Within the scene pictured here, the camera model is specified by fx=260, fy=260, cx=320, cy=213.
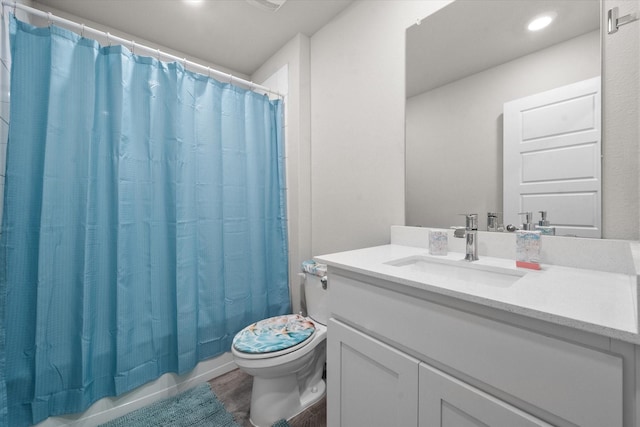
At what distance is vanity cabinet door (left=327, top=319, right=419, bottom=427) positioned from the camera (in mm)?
774

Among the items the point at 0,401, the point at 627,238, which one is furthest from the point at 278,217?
the point at 627,238

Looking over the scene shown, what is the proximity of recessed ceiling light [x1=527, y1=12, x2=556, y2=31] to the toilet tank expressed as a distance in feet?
4.85

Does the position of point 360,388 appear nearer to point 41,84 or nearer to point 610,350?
point 610,350

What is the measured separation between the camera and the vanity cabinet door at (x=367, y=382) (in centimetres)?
77

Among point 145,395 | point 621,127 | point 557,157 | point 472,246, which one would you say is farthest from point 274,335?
point 621,127

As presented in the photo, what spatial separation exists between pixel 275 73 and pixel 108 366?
222 centimetres

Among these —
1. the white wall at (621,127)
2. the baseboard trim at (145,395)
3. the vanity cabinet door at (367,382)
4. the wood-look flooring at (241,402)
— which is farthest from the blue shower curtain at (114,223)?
the white wall at (621,127)

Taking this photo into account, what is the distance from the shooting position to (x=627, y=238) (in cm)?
81

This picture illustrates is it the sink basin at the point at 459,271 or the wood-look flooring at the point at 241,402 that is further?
the wood-look flooring at the point at 241,402

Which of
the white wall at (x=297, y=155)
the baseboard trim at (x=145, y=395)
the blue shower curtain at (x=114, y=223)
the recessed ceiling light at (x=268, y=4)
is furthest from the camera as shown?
the white wall at (x=297, y=155)

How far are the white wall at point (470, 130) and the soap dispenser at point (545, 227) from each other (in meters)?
0.13

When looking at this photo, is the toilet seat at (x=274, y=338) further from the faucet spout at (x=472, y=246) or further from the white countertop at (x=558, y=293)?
the faucet spout at (x=472, y=246)

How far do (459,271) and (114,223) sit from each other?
1642 mm

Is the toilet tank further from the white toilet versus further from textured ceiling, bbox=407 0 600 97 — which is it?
textured ceiling, bbox=407 0 600 97
